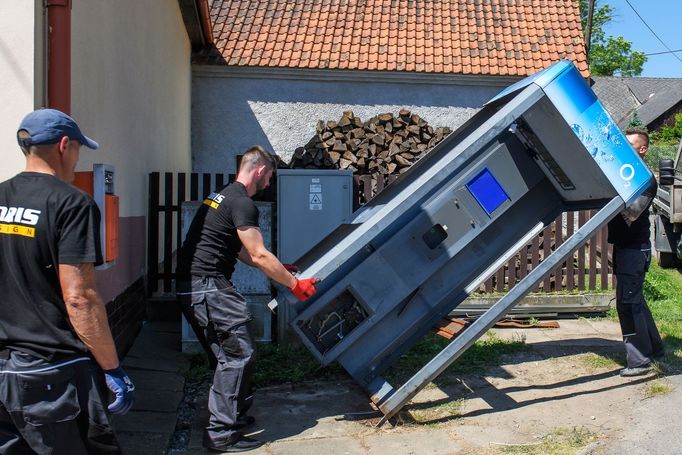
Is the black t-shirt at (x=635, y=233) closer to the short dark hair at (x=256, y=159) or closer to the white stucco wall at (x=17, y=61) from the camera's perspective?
the short dark hair at (x=256, y=159)

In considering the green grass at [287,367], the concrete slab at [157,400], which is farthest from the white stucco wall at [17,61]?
the green grass at [287,367]

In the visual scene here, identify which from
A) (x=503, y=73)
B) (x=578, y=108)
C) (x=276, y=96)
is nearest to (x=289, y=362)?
(x=578, y=108)

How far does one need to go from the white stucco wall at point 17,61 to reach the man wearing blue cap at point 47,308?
1421mm

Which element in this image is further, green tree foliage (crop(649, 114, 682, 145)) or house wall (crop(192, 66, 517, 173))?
green tree foliage (crop(649, 114, 682, 145))

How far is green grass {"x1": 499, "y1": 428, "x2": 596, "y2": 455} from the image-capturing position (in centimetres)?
432

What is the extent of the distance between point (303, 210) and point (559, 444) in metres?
3.46

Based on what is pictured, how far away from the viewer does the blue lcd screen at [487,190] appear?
17.8ft

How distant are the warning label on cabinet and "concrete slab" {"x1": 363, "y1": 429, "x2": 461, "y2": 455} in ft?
9.09

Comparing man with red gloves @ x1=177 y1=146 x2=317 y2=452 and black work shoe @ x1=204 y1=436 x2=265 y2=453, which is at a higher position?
man with red gloves @ x1=177 y1=146 x2=317 y2=452

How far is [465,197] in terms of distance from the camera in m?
5.41

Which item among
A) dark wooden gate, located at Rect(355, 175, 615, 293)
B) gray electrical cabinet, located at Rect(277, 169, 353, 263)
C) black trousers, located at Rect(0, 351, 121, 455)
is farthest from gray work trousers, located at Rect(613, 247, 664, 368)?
black trousers, located at Rect(0, 351, 121, 455)

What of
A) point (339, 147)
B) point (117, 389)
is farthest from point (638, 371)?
point (339, 147)

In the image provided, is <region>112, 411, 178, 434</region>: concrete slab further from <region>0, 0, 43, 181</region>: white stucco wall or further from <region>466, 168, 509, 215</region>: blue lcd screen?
<region>466, 168, 509, 215</region>: blue lcd screen

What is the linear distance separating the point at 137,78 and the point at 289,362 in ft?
11.3
